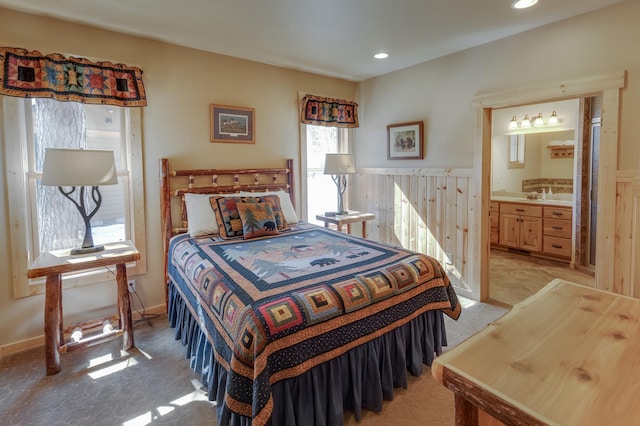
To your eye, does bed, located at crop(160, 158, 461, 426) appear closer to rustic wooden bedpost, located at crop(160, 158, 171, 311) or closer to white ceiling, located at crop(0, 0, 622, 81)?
rustic wooden bedpost, located at crop(160, 158, 171, 311)

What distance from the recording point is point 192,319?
8.02ft

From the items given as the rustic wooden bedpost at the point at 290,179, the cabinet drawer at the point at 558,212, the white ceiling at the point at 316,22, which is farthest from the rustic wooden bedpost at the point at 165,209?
the cabinet drawer at the point at 558,212

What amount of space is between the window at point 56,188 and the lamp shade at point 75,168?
1.63ft

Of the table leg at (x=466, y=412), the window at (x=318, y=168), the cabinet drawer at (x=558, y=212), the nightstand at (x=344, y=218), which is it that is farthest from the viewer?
the cabinet drawer at (x=558, y=212)

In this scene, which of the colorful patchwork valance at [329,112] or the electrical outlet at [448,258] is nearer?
the electrical outlet at [448,258]

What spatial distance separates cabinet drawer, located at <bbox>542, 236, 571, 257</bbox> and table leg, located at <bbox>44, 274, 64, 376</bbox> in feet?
18.8

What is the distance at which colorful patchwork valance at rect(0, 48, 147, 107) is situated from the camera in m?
2.49

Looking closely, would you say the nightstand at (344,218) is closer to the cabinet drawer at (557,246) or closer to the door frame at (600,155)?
the door frame at (600,155)

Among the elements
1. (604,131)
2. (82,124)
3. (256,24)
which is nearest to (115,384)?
(82,124)

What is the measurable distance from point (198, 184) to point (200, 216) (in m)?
0.50

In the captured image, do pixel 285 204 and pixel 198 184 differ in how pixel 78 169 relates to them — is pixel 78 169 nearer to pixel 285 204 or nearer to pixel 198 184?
pixel 198 184

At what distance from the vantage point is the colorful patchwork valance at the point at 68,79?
2486 mm

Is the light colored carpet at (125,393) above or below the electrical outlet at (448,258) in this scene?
below

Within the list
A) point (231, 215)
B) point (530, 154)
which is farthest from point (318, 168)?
point (530, 154)
